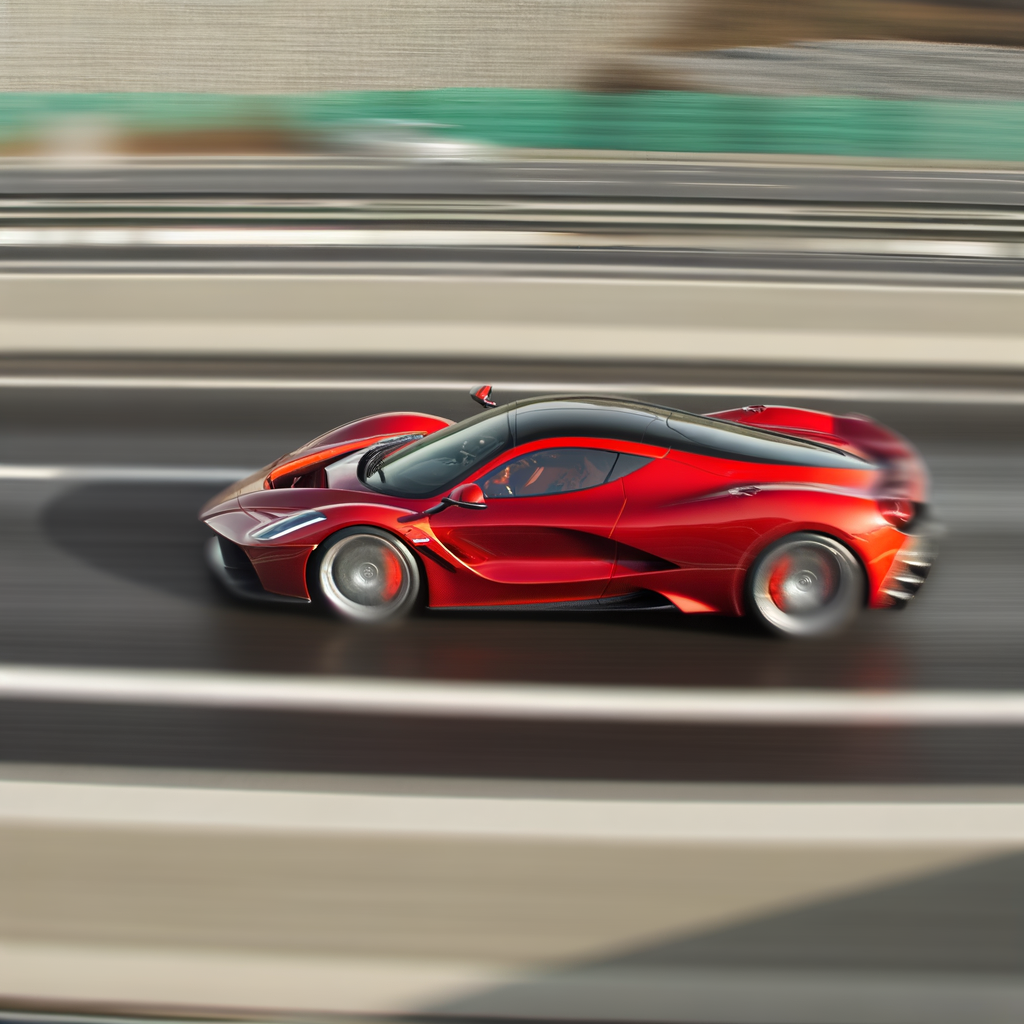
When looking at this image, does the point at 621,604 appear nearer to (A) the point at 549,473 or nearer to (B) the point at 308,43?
(A) the point at 549,473

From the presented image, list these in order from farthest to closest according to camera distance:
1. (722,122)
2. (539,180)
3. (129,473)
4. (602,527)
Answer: (722,122) < (539,180) < (129,473) < (602,527)

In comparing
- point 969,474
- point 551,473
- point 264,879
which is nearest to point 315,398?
point 551,473

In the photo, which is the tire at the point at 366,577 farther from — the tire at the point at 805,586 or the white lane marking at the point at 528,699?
the tire at the point at 805,586

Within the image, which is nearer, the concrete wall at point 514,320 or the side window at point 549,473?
the side window at point 549,473

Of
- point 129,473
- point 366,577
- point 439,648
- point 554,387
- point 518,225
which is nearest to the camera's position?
point 439,648

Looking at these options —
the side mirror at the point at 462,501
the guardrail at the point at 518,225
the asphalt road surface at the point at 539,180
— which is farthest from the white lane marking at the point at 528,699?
the asphalt road surface at the point at 539,180

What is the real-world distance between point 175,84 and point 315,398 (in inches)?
1345

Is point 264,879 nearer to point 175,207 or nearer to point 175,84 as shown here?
point 175,207

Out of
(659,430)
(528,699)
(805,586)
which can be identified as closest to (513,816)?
(528,699)

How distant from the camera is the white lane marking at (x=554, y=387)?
31.4 feet

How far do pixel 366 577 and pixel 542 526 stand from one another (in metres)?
0.97

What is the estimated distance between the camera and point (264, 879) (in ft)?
10.7

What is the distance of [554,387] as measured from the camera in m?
9.81

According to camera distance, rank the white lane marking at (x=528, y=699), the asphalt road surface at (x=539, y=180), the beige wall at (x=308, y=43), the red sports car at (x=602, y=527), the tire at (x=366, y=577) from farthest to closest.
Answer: the beige wall at (x=308, y=43) < the asphalt road surface at (x=539, y=180) < the tire at (x=366, y=577) < the red sports car at (x=602, y=527) < the white lane marking at (x=528, y=699)
